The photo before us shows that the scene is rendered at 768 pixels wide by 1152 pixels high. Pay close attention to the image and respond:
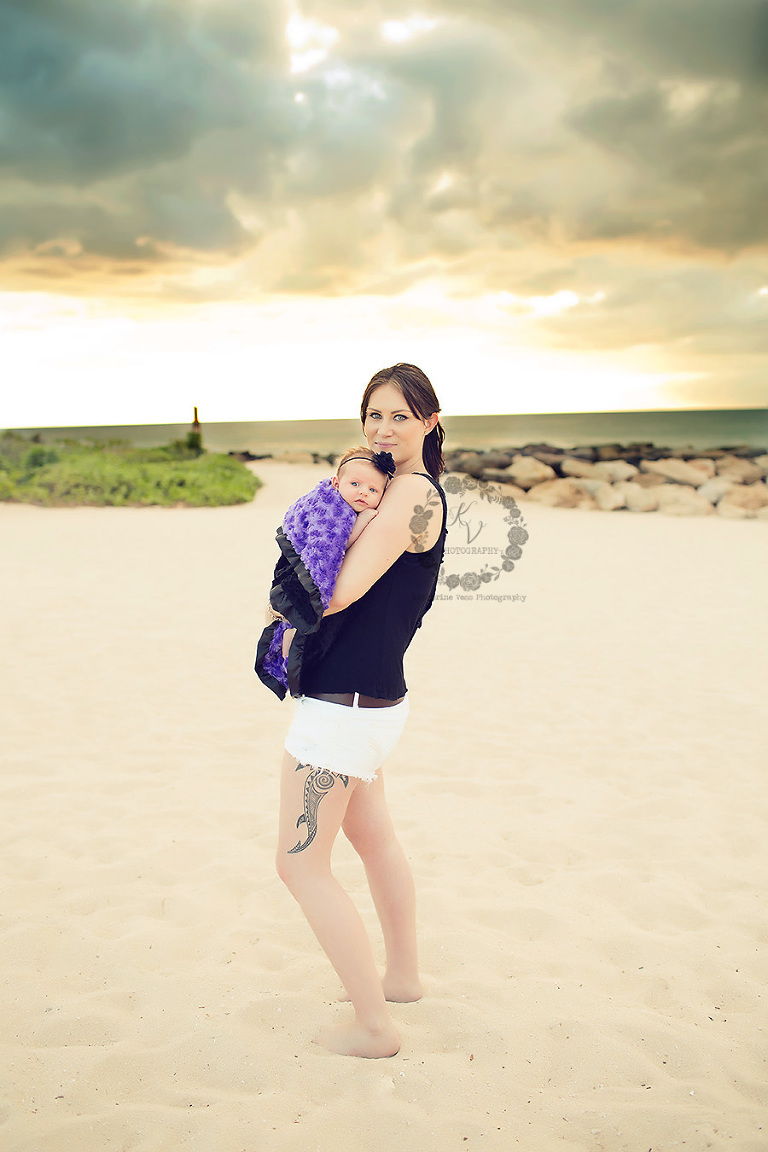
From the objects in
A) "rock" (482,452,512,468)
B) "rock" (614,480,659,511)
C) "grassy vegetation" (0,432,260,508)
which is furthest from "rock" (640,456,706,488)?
"grassy vegetation" (0,432,260,508)

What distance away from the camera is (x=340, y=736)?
2.24m

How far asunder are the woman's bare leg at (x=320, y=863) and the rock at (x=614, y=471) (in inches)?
759

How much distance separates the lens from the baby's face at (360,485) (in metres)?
2.21

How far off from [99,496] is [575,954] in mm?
17406

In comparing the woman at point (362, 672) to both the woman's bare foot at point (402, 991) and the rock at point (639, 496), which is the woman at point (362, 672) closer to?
the woman's bare foot at point (402, 991)

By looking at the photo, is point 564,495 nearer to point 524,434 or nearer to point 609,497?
point 609,497

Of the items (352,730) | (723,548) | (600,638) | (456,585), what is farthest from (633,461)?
(352,730)

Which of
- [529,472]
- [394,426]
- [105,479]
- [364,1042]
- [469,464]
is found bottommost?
[364,1042]

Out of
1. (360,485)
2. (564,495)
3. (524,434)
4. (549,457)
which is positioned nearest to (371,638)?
(360,485)

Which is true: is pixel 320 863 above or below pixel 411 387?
below

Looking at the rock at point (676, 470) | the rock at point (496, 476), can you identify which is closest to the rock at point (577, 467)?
the rock at point (676, 470)

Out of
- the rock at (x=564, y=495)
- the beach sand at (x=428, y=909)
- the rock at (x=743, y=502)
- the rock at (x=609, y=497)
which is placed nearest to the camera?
the beach sand at (x=428, y=909)

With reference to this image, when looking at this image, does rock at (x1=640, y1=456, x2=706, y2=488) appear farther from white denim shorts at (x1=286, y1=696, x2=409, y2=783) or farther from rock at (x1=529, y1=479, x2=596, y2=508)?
white denim shorts at (x1=286, y1=696, x2=409, y2=783)

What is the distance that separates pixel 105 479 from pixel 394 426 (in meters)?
18.1
